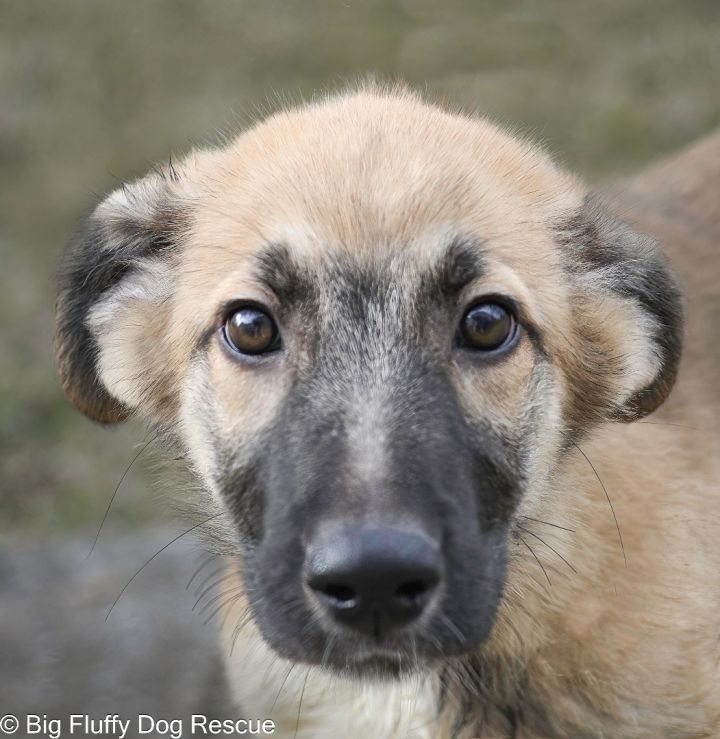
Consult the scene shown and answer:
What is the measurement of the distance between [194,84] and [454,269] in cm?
763

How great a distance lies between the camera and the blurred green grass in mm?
9031

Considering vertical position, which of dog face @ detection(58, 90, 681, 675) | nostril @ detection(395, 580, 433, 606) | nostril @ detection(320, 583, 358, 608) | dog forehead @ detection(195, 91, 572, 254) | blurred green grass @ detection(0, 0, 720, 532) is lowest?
nostril @ detection(320, 583, 358, 608)

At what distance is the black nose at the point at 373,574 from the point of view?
268 cm

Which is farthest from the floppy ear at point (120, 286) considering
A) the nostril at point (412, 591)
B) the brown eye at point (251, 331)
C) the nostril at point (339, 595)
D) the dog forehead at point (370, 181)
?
the nostril at point (412, 591)

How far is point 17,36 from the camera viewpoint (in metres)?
10.7

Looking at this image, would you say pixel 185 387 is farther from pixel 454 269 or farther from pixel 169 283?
pixel 454 269

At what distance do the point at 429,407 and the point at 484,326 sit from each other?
32cm

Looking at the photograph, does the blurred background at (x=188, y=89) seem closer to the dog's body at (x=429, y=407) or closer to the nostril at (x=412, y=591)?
the dog's body at (x=429, y=407)

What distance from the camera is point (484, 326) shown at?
10.6 ft

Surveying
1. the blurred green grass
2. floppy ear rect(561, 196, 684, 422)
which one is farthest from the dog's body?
the blurred green grass

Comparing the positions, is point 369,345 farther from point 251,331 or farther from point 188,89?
point 188,89

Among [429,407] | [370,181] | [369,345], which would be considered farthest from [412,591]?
[370,181]

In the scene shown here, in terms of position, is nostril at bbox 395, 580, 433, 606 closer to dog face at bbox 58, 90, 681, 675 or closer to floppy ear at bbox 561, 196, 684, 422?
dog face at bbox 58, 90, 681, 675

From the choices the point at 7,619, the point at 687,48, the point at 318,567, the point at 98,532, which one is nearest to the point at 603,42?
the point at 687,48
